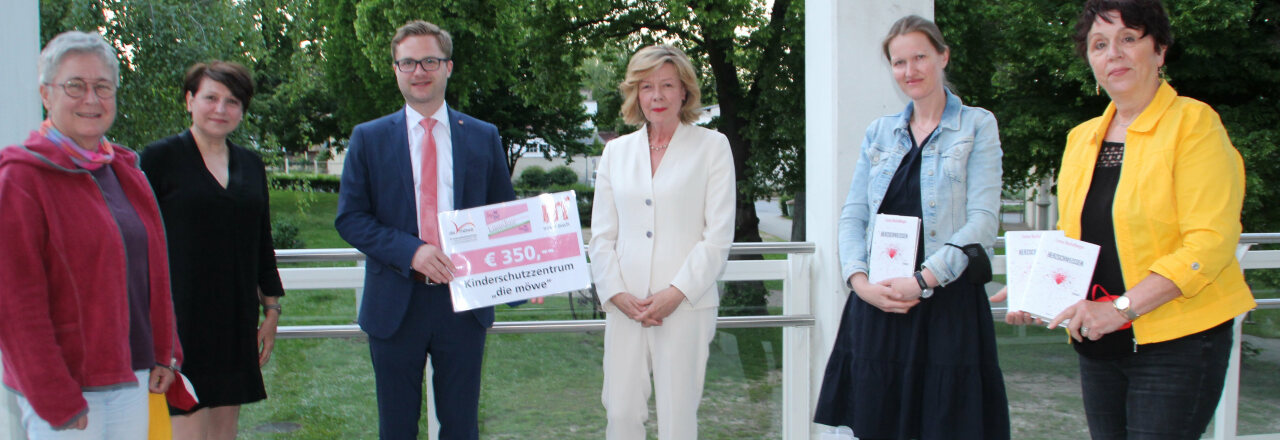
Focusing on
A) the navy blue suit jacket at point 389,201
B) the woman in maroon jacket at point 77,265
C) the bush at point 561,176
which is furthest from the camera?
the bush at point 561,176

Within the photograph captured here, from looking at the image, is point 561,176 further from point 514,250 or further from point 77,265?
point 77,265

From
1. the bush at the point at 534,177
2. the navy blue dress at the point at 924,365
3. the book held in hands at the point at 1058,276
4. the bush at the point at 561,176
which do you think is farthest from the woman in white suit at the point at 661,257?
the bush at the point at 534,177

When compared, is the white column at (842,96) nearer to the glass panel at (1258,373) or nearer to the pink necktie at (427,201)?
the pink necktie at (427,201)

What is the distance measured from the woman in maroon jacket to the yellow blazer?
2505 millimetres

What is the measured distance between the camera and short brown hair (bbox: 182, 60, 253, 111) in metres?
2.86

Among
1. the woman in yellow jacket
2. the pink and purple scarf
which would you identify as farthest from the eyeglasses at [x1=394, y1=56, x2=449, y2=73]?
the woman in yellow jacket

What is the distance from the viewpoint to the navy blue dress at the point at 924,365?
2.50m

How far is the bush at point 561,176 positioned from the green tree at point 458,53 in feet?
58.5

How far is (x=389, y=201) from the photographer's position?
9.12 ft

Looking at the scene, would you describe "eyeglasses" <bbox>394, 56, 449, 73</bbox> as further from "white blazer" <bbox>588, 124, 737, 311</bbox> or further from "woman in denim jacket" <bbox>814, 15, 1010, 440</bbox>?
"woman in denim jacket" <bbox>814, 15, 1010, 440</bbox>

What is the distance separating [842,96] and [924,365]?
1249 millimetres

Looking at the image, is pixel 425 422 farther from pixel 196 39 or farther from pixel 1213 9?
pixel 1213 9

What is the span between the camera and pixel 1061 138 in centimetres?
1093

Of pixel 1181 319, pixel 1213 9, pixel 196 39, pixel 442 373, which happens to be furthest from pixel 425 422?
pixel 1213 9
